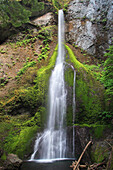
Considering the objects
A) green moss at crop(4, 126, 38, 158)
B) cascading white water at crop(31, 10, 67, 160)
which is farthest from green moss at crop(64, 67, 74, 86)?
green moss at crop(4, 126, 38, 158)

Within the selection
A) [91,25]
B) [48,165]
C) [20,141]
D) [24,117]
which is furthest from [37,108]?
[91,25]

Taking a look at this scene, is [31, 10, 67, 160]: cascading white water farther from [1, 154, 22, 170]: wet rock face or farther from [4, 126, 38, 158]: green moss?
[1, 154, 22, 170]: wet rock face

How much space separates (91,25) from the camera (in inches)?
562

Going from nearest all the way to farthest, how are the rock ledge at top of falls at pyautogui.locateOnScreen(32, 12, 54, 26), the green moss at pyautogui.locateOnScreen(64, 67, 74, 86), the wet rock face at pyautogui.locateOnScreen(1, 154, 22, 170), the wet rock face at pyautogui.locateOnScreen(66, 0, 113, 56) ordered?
the wet rock face at pyautogui.locateOnScreen(1, 154, 22, 170) < the green moss at pyautogui.locateOnScreen(64, 67, 74, 86) < the wet rock face at pyautogui.locateOnScreen(66, 0, 113, 56) < the rock ledge at top of falls at pyautogui.locateOnScreen(32, 12, 54, 26)

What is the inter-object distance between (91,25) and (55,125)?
11.9 metres

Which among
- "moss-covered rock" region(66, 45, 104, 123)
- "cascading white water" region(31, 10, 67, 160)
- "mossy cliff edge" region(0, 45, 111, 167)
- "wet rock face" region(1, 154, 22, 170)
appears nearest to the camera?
"wet rock face" region(1, 154, 22, 170)

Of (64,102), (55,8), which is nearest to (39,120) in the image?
(64,102)

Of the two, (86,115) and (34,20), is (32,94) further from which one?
(34,20)

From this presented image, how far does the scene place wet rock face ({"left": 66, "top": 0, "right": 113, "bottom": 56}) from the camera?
43.6 feet

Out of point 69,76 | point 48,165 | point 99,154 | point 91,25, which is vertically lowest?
point 48,165

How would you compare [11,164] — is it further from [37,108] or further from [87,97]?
[87,97]

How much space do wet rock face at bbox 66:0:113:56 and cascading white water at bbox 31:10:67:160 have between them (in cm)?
577

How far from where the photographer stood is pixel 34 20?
649 inches

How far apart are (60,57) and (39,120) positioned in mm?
5846
